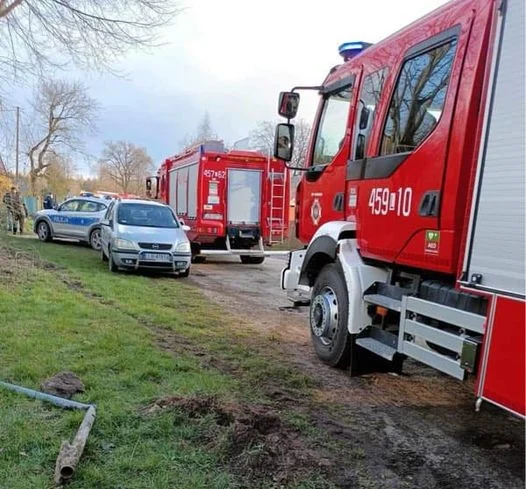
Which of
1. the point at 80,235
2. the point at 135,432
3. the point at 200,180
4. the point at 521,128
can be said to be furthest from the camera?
the point at 80,235

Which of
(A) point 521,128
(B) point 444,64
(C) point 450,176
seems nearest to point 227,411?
(C) point 450,176

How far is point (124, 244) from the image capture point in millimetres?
11211

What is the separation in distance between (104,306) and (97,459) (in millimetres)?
4675

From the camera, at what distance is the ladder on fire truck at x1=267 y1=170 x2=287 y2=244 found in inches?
577

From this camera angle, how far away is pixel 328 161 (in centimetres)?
568

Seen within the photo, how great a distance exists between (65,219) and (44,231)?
1.13 metres

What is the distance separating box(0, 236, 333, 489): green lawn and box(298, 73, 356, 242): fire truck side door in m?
1.60

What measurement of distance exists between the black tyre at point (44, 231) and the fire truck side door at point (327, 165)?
14385mm

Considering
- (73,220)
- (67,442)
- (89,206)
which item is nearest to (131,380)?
(67,442)

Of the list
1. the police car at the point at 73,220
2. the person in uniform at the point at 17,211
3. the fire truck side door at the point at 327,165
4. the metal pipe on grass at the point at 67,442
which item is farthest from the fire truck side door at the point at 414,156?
the person in uniform at the point at 17,211

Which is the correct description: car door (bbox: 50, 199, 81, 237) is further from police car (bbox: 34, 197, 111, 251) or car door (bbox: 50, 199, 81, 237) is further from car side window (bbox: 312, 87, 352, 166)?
car side window (bbox: 312, 87, 352, 166)

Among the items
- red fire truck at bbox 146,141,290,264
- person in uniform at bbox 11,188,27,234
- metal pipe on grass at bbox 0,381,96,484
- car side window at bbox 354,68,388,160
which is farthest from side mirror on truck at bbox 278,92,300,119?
person in uniform at bbox 11,188,27,234

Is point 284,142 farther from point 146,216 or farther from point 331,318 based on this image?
point 146,216

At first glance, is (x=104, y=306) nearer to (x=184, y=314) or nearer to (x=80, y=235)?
(x=184, y=314)
